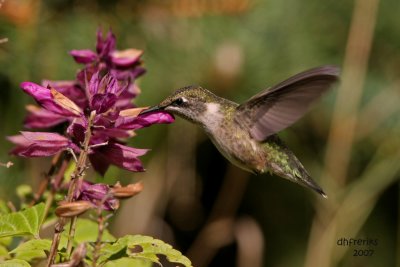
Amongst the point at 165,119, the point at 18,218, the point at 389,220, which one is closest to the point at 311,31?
the point at 389,220

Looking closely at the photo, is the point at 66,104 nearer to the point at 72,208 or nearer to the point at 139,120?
the point at 139,120

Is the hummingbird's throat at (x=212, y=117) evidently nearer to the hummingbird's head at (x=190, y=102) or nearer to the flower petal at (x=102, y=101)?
the hummingbird's head at (x=190, y=102)

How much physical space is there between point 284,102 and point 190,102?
274mm

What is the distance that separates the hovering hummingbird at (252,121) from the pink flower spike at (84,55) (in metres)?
0.19

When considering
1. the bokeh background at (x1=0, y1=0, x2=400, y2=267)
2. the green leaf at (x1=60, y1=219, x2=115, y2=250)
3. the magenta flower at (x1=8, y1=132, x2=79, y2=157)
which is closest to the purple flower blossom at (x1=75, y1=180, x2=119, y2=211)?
the magenta flower at (x1=8, y1=132, x2=79, y2=157)

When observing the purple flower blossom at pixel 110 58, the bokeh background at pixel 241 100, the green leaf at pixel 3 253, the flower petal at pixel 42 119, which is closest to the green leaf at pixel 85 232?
the green leaf at pixel 3 253

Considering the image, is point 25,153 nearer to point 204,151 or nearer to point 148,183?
point 148,183

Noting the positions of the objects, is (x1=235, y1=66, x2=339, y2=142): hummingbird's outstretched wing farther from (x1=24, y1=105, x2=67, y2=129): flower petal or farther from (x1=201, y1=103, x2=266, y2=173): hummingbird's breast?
(x1=24, y1=105, x2=67, y2=129): flower petal

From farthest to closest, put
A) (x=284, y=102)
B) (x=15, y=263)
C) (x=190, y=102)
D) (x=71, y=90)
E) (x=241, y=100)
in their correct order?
(x=241, y=100) < (x=190, y=102) < (x=284, y=102) < (x=71, y=90) < (x=15, y=263)

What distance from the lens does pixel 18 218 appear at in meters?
1.16

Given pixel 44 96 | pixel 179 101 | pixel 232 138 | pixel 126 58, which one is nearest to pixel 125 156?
pixel 44 96

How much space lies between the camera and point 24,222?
1.15 meters

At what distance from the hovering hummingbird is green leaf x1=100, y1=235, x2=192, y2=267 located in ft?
1.41

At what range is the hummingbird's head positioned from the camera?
164 cm
